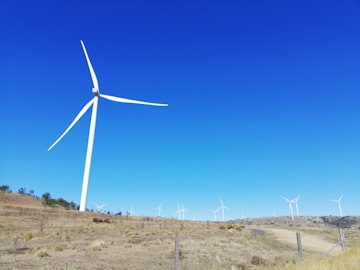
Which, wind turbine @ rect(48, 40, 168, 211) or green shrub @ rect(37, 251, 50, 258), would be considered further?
wind turbine @ rect(48, 40, 168, 211)

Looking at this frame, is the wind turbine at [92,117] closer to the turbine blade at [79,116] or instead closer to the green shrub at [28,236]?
the turbine blade at [79,116]

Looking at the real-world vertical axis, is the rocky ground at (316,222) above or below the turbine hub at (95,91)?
below

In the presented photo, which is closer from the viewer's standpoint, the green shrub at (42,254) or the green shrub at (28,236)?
the green shrub at (42,254)

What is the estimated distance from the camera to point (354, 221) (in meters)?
139

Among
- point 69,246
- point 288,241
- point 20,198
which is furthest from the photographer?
point 20,198

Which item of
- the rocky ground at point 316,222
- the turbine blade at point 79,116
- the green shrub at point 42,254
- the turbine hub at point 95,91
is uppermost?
the turbine hub at point 95,91

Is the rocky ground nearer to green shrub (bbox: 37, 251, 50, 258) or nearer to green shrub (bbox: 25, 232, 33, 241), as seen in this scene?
green shrub (bbox: 25, 232, 33, 241)

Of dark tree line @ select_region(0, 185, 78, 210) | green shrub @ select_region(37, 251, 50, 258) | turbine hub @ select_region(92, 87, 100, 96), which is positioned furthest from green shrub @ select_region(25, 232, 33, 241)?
dark tree line @ select_region(0, 185, 78, 210)

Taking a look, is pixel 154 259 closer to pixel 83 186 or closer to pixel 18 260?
pixel 18 260

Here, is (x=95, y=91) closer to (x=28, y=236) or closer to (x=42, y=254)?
(x=28, y=236)

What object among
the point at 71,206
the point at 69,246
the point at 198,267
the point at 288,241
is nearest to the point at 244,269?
the point at 198,267

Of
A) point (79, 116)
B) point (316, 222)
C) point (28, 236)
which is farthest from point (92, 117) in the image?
point (316, 222)

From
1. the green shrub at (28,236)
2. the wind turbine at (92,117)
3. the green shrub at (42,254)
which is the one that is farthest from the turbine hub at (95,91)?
the green shrub at (42,254)

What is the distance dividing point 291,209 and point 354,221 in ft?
140
